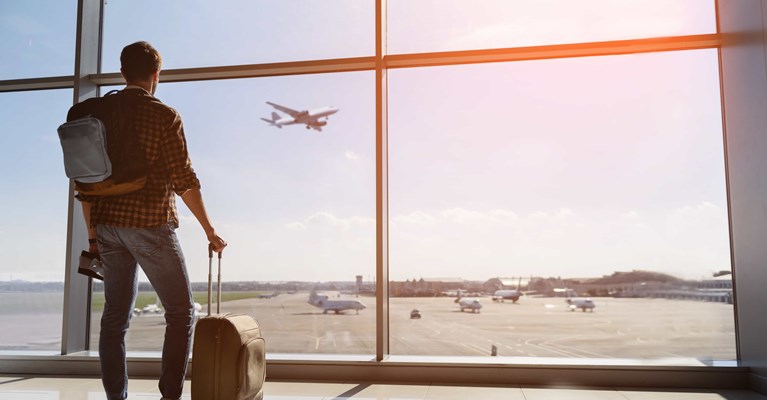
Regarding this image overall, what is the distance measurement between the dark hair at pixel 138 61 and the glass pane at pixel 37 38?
75.6 inches

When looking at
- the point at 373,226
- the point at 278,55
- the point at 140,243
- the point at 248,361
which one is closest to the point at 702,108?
the point at 373,226

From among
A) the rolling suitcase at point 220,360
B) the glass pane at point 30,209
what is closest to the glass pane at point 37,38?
the glass pane at point 30,209

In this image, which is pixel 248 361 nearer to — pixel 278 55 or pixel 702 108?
pixel 278 55

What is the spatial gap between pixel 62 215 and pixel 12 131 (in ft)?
2.47

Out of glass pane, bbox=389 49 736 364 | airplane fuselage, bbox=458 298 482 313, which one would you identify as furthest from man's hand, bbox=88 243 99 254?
airplane fuselage, bbox=458 298 482 313

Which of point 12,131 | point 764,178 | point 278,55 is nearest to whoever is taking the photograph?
point 764,178

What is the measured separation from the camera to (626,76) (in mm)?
3258

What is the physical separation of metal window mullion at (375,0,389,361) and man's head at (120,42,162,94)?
1284 millimetres

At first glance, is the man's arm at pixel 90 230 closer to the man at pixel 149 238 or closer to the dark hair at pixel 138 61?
the man at pixel 149 238

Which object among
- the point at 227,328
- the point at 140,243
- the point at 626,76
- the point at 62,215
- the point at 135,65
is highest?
the point at 626,76

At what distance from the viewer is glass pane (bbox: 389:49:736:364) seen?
2.76 m

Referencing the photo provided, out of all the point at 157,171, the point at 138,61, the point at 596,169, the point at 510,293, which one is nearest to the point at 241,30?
the point at 138,61

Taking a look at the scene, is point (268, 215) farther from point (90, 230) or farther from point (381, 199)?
point (90, 230)

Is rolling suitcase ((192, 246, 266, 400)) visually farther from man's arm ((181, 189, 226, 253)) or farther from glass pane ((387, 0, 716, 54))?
glass pane ((387, 0, 716, 54))
